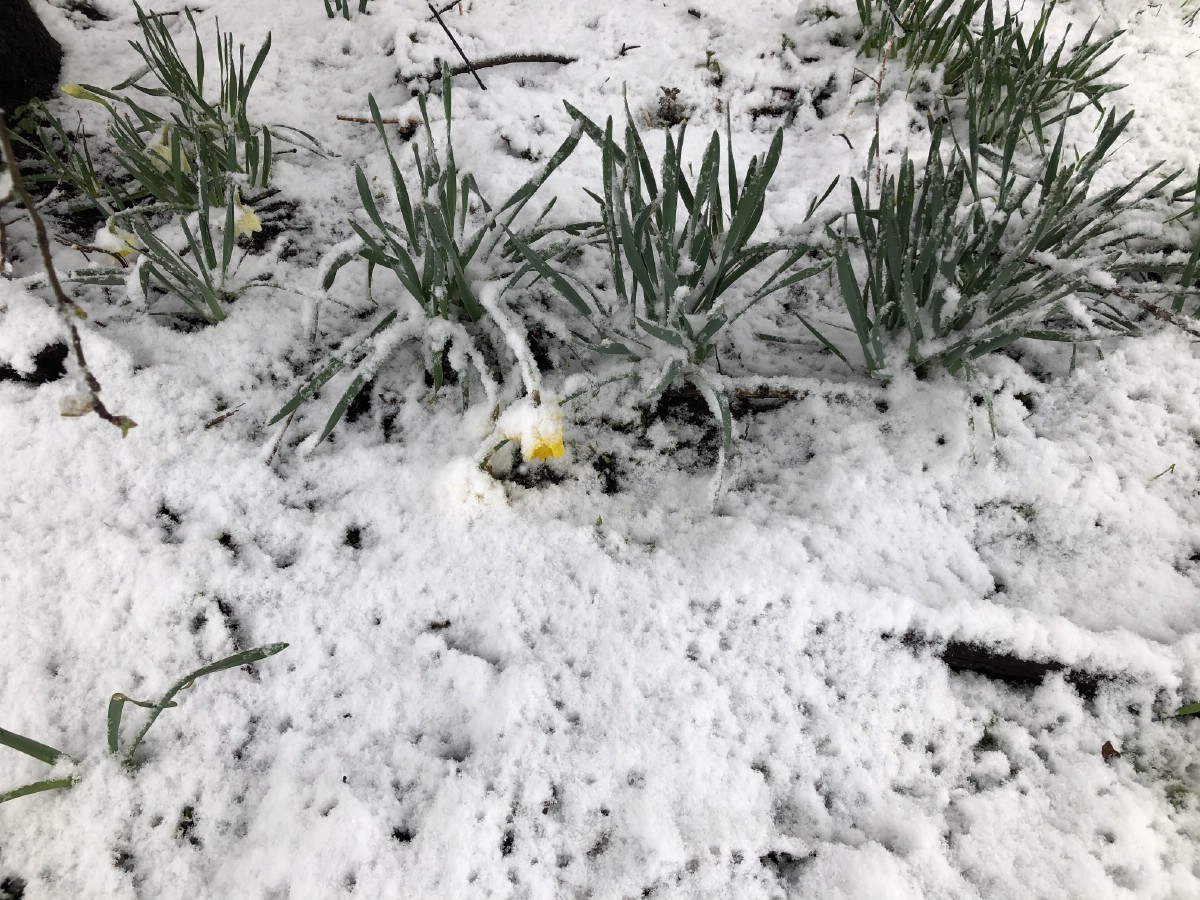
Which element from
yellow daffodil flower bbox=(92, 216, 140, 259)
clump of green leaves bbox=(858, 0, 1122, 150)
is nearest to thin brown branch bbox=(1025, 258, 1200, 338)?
clump of green leaves bbox=(858, 0, 1122, 150)

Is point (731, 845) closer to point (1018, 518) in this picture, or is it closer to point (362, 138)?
point (1018, 518)

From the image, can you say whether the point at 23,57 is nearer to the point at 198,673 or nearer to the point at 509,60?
the point at 509,60

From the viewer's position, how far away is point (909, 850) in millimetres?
1021

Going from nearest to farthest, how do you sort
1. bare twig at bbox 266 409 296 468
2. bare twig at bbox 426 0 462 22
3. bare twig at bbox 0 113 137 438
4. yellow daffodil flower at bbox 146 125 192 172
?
1. bare twig at bbox 0 113 137 438
2. bare twig at bbox 266 409 296 468
3. yellow daffodil flower at bbox 146 125 192 172
4. bare twig at bbox 426 0 462 22

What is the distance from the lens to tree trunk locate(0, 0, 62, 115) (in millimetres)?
1736

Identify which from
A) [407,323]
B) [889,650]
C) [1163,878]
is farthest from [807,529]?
[407,323]

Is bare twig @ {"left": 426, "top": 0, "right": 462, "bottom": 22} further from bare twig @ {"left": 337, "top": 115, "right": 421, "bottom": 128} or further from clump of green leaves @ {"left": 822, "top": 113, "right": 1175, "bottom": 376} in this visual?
clump of green leaves @ {"left": 822, "top": 113, "right": 1175, "bottom": 376}

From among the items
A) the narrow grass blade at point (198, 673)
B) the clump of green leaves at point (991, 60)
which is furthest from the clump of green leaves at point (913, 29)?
the narrow grass blade at point (198, 673)

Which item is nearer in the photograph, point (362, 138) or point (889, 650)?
point (889, 650)

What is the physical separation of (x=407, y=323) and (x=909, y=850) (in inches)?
55.1

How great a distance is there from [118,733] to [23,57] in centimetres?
194

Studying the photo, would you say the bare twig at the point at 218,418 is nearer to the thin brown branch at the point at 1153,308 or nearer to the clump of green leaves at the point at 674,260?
the clump of green leaves at the point at 674,260

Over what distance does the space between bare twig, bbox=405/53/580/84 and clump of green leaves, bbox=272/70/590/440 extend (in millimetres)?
Result: 749

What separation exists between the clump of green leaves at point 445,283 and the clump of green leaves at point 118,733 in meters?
0.46
